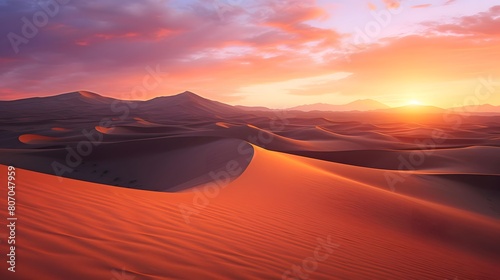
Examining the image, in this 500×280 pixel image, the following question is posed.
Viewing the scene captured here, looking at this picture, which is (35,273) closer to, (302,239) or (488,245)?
(302,239)

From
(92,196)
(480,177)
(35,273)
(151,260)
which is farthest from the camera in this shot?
(480,177)

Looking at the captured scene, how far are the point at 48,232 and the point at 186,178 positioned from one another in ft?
29.2

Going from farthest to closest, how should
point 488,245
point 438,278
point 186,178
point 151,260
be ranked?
1. point 186,178
2. point 488,245
3. point 438,278
4. point 151,260

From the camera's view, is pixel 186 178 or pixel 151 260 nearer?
pixel 151 260

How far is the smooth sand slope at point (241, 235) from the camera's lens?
310 cm

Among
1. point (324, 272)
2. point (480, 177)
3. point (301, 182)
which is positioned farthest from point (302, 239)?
point (480, 177)

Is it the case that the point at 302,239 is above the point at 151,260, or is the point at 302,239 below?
above

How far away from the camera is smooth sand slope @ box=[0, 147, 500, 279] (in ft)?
10.2

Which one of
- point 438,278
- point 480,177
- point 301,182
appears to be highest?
point 480,177

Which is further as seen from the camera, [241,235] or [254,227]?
[254,227]

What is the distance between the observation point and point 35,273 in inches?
99.9

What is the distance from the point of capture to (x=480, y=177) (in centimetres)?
1420

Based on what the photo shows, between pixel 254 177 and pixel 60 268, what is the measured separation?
21.5 ft

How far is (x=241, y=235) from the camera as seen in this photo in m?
4.49
